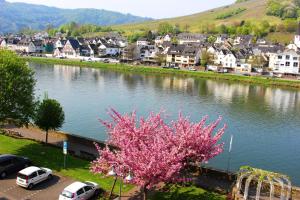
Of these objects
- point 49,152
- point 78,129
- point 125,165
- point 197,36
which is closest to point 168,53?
point 197,36

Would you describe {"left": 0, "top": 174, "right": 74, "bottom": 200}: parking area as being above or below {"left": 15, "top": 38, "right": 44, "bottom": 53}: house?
below

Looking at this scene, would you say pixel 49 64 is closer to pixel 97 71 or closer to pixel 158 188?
pixel 97 71

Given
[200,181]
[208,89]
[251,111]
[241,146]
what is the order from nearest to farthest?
[200,181] → [241,146] → [251,111] → [208,89]

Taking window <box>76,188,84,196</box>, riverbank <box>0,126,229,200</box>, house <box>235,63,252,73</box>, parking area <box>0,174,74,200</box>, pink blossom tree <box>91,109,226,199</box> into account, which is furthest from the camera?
house <box>235,63,252,73</box>

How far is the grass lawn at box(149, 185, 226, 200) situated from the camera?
22156mm

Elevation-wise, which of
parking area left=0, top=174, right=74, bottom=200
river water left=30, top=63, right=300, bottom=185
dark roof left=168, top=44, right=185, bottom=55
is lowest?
river water left=30, top=63, right=300, bottom=185

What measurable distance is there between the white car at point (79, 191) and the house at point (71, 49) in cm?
13528

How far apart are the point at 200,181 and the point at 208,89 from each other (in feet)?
202

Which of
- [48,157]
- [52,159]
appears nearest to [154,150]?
[52,159]

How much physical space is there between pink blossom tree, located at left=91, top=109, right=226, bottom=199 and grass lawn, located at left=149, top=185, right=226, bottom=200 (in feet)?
5.36

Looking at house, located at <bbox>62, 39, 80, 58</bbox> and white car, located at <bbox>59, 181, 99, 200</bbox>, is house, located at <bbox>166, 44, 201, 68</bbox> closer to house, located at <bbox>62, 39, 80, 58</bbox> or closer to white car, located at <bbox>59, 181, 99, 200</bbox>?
house, located at <bbox>62, 39, 80, 58</bbox>

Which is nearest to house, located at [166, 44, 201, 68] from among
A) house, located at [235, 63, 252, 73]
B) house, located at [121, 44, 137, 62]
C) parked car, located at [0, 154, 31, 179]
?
house, located at [235, 63, 252, 73]

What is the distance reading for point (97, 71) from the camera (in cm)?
11475

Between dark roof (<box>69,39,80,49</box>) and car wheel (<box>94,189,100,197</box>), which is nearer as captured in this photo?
car wheel (<box>94,189,100,197</box>)
